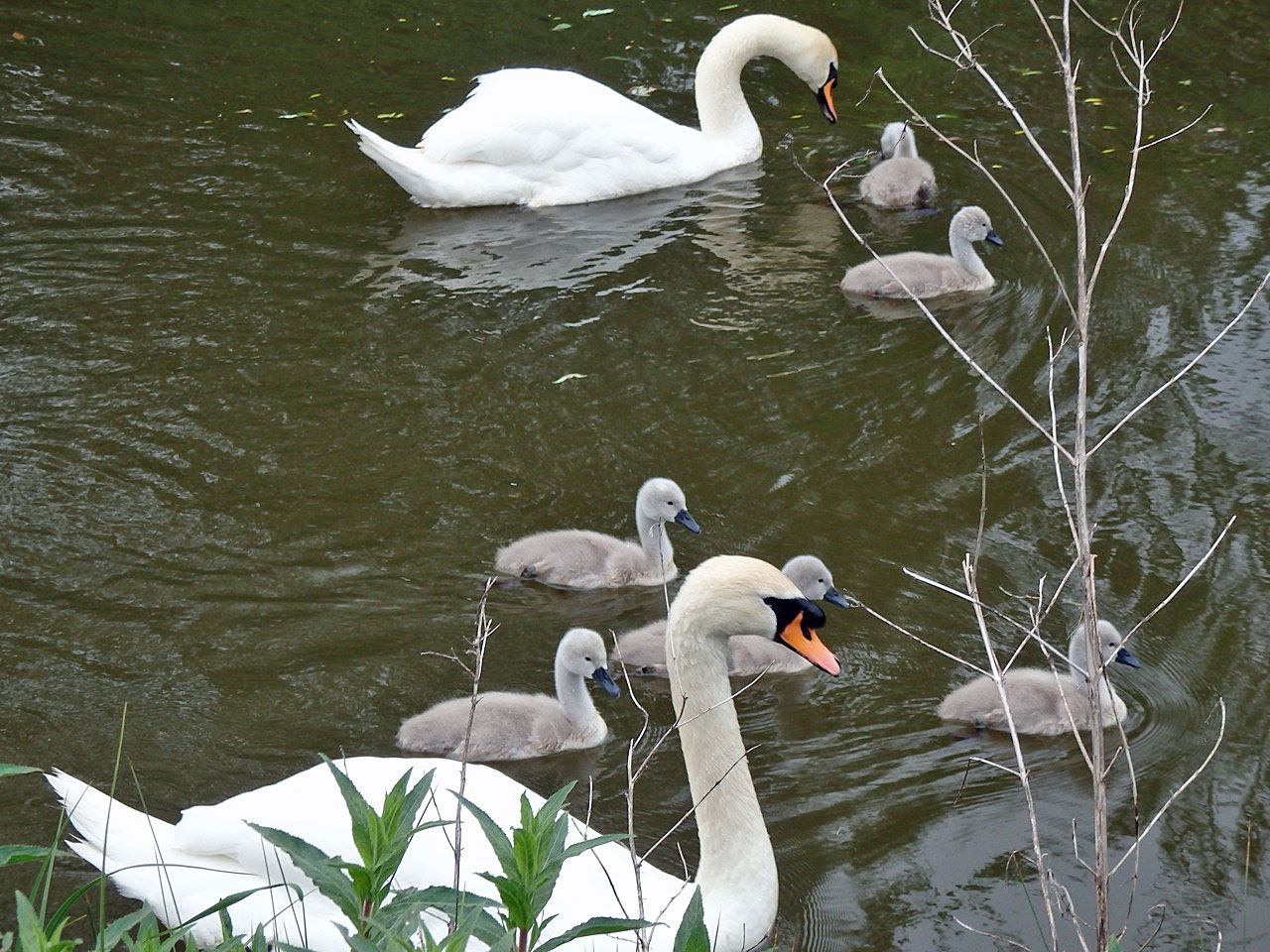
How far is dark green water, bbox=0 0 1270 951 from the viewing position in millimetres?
4812

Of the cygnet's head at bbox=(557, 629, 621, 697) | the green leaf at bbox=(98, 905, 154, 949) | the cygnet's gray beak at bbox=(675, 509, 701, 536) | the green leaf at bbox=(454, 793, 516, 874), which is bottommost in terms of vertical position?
the cygnet's head at bbox=(557, 629, 621, 697)

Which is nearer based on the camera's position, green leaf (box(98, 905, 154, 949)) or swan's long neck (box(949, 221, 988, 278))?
green leaf (box(98, 905, 154, 949))

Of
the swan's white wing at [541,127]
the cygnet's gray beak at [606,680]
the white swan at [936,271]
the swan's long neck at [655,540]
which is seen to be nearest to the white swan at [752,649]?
the cygnet's gray beak at [606,680]

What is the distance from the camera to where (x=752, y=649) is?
19.0ft

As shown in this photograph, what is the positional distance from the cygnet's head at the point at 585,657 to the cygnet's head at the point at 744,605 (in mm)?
1125

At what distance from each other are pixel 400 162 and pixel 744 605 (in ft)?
18.9

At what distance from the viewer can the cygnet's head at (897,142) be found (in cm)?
934

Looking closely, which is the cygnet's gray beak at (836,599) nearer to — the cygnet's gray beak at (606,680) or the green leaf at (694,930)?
the cygnet's gray beak at (606,680)

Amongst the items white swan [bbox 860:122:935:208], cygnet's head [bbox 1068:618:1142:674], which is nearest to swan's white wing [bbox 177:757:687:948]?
cygnet's head [bbox 1068:618:1142:674]

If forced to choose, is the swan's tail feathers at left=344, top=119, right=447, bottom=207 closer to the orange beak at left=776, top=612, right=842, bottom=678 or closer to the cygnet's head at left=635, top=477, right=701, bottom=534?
the cygnet's head at left=635, top=477, right=701, bottom=534

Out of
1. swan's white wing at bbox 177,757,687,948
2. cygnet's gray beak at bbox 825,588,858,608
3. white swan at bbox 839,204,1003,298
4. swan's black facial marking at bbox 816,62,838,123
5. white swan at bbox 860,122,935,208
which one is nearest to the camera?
swan's white wing at bbox 177,757,687,948

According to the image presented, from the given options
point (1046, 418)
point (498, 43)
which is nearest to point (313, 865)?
point (1046, 418)

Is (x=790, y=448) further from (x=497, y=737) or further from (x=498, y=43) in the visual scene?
(x=498, y=43)

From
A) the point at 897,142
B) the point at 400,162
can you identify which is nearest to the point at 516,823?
the point at 400,162
